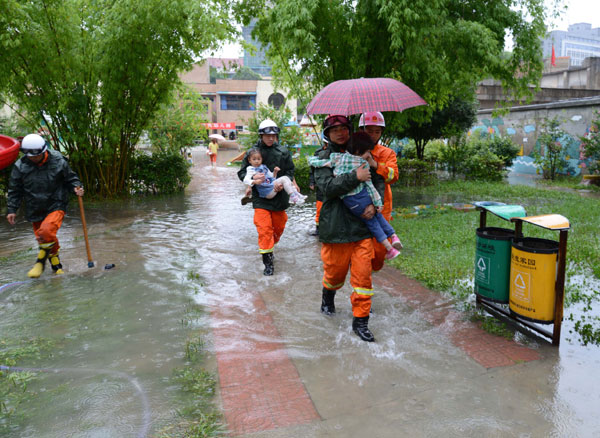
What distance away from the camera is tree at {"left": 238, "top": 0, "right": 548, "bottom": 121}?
24.4ft

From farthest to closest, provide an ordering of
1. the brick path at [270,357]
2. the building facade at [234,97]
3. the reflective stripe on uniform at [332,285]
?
the building facade at [234,97] → the reflective stripe on uniform at [332,285] → the brick path at [270,357]

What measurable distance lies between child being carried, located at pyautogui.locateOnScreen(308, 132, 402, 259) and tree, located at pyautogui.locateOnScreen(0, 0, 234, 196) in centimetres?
631

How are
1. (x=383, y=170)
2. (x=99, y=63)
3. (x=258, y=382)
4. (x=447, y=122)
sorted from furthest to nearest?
(x=447, y=122), (x=99, y=63), (x=383, y=170), (x=258, y=382)

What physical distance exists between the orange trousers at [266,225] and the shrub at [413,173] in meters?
9.92

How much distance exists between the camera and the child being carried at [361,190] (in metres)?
3.78

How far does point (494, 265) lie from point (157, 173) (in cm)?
A: 1088

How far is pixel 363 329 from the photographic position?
12.8 ft

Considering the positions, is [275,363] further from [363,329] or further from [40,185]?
[40,185]

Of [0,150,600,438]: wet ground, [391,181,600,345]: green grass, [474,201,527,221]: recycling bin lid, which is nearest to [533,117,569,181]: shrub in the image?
[391,181,600,345]: green grass

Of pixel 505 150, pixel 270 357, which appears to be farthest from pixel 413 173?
pixel 270 357

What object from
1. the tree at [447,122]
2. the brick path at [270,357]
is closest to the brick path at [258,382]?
the brick path at [270,357]

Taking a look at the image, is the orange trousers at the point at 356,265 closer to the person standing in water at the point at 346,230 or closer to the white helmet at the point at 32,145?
the person standing in water at the point at 346,230

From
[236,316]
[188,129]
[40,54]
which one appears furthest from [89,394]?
[188,129]

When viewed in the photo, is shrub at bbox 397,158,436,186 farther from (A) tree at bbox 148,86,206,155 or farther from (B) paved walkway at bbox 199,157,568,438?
(B) paved walkway at bbox 199,157,568,438
